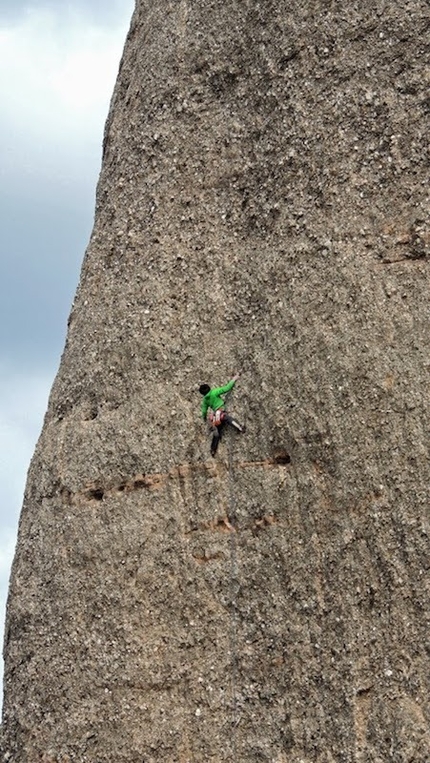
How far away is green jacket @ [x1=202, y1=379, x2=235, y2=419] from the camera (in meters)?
11.2

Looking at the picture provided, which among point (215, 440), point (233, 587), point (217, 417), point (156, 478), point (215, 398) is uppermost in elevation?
point (215, 398)

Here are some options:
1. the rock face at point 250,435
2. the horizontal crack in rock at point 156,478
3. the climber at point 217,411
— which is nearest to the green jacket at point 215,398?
the climber at point 217,411

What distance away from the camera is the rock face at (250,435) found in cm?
1012

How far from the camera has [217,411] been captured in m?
11.1

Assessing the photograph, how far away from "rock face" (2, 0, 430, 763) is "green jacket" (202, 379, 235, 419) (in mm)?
115

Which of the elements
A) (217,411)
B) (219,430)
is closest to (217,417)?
(217,411)

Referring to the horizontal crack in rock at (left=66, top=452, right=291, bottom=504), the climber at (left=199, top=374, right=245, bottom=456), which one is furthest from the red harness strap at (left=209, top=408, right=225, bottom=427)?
the horizontal crack in rock at (left=66, top=452, right=291, bottom=504)

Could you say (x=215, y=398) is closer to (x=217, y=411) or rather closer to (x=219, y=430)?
(x=217, y=411)

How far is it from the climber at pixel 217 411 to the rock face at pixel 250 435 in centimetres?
11

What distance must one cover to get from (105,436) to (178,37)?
446 centimetres

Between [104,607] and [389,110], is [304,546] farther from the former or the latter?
[389,110]

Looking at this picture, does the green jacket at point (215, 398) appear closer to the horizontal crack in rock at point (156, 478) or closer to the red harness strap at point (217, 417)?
the red harness strap at point (217, 417)

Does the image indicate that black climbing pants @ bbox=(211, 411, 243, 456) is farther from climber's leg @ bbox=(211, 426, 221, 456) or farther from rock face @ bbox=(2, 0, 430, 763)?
rock face @ bbox=(2, 0, 430, 763)

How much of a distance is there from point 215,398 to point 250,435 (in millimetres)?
471
